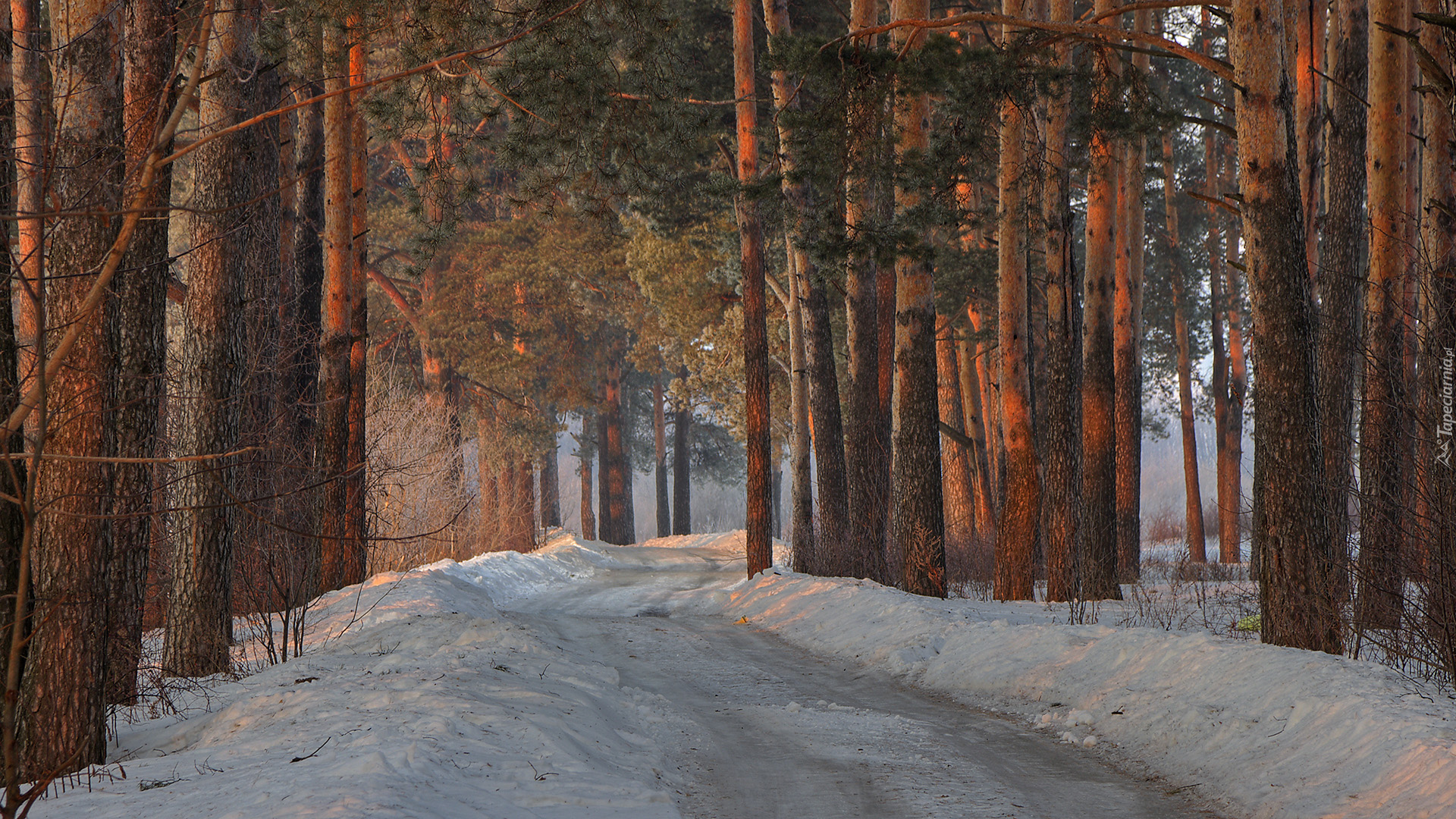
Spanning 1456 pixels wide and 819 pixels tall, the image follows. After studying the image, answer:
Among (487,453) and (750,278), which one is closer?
(750,278)

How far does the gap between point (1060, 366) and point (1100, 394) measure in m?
2.53

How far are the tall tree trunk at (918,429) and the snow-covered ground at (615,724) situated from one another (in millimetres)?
2862

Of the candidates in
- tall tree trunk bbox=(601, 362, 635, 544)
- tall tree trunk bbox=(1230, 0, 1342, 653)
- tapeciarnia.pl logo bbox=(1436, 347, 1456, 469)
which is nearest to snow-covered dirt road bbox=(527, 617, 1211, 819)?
tall tree trunk bbox=(1230, 0, 1342, 653)

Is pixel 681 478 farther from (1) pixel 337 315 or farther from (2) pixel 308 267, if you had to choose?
(1) pixel 337 315

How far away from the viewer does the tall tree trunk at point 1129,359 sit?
1716 centimetres

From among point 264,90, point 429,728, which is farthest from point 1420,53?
point 264,90

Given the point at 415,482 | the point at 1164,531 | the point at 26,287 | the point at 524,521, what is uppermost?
the point at 26,287

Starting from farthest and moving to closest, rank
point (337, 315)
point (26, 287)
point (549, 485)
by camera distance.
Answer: point (549, 485), point (337, 315), point (26, 287)

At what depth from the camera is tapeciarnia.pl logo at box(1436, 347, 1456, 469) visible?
5613 mm

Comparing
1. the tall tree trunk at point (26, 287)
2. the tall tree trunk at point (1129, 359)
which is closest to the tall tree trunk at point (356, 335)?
the tall tree trunk at point (26, 287)

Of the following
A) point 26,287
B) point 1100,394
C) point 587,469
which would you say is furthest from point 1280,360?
point 587,469

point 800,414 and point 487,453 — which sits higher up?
point 800,414

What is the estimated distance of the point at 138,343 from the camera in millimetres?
5797

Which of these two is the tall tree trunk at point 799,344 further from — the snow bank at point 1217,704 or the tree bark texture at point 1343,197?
the snow bank at point 1217,704
